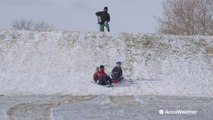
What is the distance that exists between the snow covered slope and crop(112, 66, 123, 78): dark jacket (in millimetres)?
609

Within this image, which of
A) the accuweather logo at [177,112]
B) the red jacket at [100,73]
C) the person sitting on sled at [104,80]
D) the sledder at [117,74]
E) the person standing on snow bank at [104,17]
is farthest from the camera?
the person standing on snow bank at [104,17]

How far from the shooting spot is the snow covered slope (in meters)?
17.9

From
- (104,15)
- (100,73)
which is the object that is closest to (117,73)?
(100,73)

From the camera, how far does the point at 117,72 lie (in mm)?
18625

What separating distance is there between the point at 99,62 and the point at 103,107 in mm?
7666

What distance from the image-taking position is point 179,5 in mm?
39156

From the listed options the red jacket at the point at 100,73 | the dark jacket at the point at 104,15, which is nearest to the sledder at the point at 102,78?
the red jacket at the point at 100,73

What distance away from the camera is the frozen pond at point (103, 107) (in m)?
11.9

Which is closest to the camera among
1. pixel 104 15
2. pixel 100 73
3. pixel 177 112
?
pixel 177 112

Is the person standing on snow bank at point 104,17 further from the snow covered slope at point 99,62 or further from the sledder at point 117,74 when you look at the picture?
the sledder at point 117,74

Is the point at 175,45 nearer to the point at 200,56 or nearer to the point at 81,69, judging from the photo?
the point at 200,56

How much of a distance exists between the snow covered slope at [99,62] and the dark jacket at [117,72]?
61cm

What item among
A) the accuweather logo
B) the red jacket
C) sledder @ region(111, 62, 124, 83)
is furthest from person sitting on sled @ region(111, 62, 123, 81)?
the accuweather logo

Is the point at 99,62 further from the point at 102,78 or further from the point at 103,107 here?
the point at 103,107
